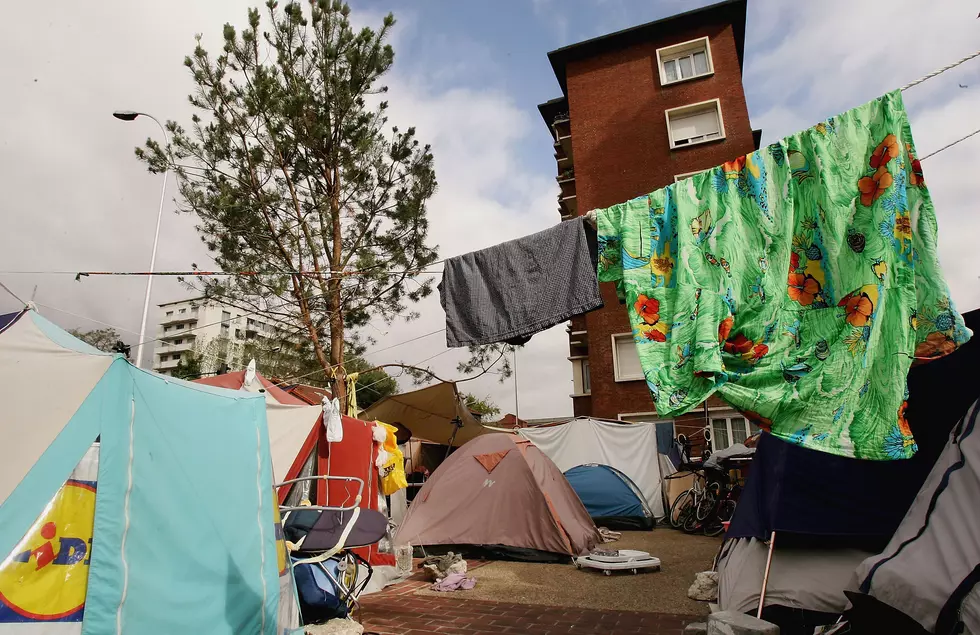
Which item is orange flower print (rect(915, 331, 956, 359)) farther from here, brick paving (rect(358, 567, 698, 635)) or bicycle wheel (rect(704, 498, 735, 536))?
bicycle wheel (rect(704, 498, 735, 536))

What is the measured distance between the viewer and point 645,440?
11.4 metres

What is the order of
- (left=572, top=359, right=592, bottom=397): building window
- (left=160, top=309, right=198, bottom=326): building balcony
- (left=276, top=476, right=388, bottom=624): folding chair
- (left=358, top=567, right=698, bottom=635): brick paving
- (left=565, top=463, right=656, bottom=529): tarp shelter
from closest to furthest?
(left=276, top=476, right=388, bottom=624): folding chair
(left=358, top=567, right=698, bottom=635): brick paving
(left=565, top=463, right=656, bottom=529): tarp shelter
(left=572, top=359, right=592, bottom=397): building window
(left=160, top=309, right=198, bottom=326): building balcony

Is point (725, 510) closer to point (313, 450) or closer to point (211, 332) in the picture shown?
point (313, 450)

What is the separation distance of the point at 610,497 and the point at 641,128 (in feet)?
38.7

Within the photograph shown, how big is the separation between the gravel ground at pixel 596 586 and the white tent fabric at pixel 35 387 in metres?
3.76

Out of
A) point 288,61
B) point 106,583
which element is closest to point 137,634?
point 106,583

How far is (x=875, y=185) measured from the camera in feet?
8.79

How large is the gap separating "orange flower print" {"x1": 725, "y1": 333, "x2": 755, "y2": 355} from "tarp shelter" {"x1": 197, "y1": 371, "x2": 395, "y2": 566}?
159 inches

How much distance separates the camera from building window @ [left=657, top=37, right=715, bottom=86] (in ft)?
55.7

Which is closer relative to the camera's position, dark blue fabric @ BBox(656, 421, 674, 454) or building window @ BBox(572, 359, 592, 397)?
dark blue fabric @ BBox(656, 421, 674, 454)

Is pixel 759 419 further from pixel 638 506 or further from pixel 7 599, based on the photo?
pixel 638 506

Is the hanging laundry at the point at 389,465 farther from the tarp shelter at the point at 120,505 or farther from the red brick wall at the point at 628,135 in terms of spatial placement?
the red brick wall at the point at 628,135

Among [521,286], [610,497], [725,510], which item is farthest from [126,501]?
[610,497]

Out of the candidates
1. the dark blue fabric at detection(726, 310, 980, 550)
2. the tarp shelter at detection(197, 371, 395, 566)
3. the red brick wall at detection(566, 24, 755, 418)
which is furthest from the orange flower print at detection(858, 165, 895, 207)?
the red brick wall at detection(566, 24, 755, 418)
